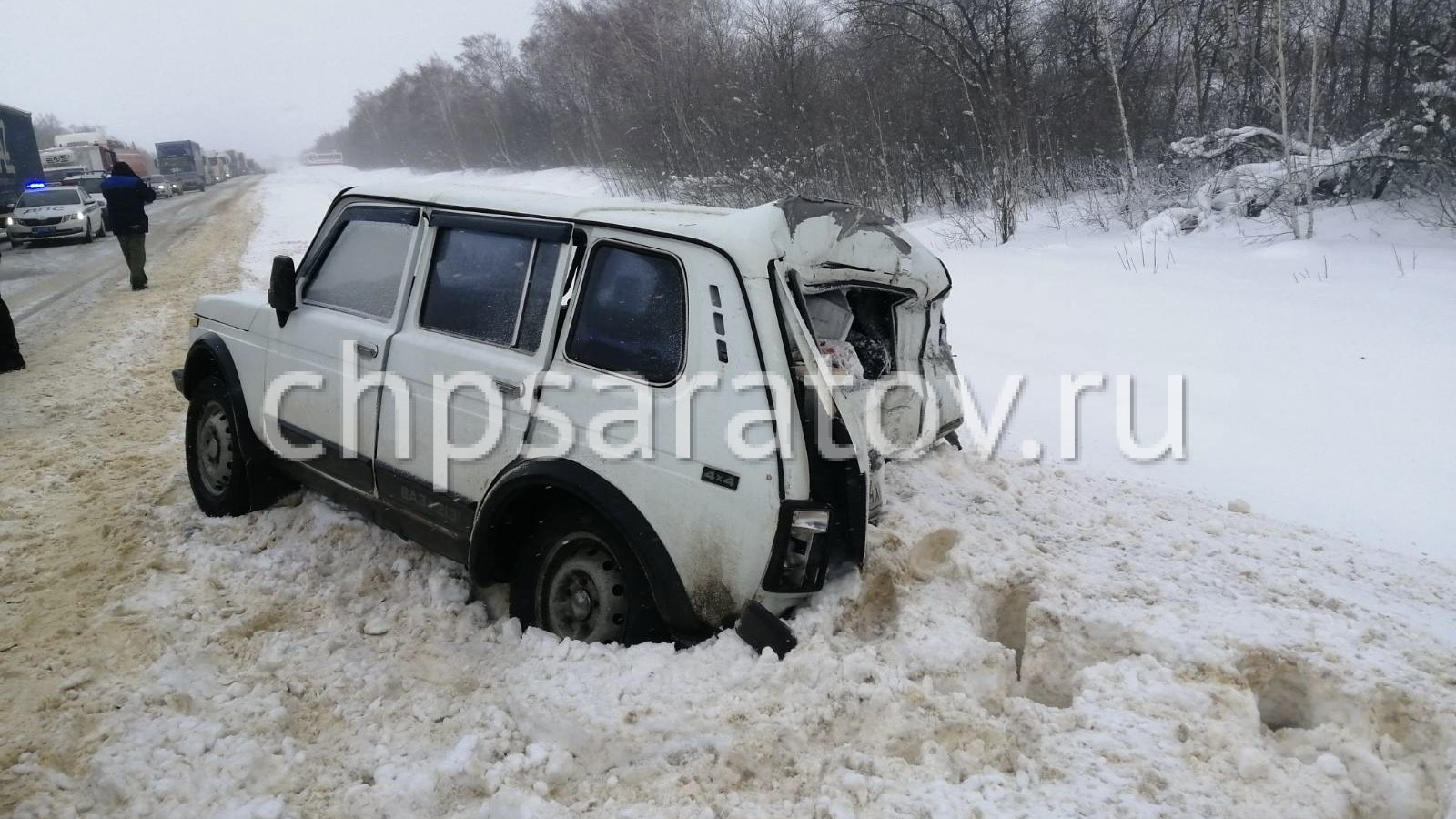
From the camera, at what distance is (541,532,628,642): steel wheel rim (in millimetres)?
3168

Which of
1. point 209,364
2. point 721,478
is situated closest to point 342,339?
point 209,364

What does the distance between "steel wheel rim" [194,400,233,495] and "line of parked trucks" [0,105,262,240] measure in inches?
533

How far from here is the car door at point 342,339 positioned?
3830 mm

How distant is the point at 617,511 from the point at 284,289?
234 cm

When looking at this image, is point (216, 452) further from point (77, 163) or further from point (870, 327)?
point (77, 163)

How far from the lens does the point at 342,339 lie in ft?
12.9

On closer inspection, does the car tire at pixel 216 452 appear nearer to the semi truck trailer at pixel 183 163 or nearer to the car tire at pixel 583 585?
the car tire at pixel 583 585

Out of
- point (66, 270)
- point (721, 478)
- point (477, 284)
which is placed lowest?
point (721, 478)

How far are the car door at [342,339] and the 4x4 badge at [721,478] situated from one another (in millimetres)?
1736

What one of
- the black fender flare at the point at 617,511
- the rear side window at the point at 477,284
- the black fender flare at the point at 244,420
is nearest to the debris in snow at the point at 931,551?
the black fender flare at the point at 617,511

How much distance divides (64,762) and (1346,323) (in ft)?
28.0

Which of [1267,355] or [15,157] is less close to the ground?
[15,157]

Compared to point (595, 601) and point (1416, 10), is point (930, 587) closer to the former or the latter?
point (595, 601)

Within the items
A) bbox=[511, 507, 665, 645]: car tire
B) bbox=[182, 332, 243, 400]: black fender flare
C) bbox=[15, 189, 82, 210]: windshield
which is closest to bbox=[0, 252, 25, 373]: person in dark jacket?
bbox=[182, 332, 243, 400]: black fender flare
